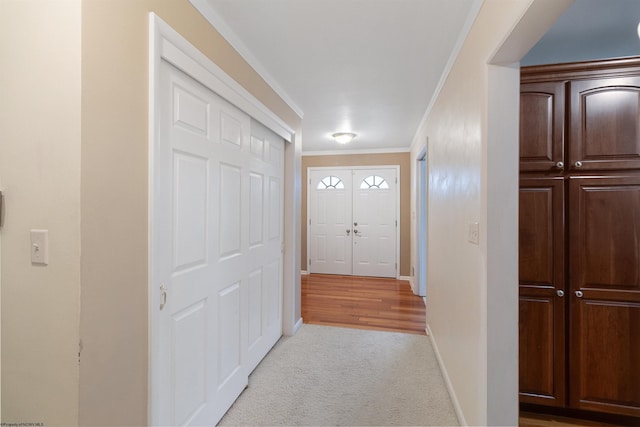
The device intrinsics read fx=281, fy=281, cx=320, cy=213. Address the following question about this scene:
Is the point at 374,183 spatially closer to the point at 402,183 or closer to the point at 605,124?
the point at 402,183

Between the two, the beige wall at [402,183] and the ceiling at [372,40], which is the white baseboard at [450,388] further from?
the beige wall at [402,183]

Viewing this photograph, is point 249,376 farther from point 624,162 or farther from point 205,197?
point 624,162

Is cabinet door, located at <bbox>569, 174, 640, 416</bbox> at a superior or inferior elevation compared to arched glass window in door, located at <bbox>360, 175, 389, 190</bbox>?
inferior

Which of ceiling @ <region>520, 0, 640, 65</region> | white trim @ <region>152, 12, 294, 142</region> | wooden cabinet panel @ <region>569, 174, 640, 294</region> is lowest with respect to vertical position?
wooden cabinet panel @ <region>569, 174, 640, 294</region>

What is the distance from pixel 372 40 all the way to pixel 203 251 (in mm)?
1712

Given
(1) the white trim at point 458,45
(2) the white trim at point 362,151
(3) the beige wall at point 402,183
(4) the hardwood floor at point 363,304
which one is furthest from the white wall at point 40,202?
(2) the white trim at point 362,151

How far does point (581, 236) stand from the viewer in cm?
166

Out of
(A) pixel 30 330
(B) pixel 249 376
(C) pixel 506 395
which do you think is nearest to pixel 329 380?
(B) pixel 249 376

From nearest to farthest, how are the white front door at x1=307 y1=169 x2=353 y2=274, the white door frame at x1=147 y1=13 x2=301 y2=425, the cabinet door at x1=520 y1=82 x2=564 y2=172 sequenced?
1. the white door frame at x1=147 y1=13 x2=301 y2=425
2. the cabinet door at x1=520 y1=82 x2=564 y2=172
3. the white front door at x1=307 y1=169 x2=353 y2=274

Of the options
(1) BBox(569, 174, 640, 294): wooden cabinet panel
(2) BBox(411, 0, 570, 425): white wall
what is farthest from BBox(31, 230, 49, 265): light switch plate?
(1) BBox(569, 174, 640, 294): wooden cabinet panel

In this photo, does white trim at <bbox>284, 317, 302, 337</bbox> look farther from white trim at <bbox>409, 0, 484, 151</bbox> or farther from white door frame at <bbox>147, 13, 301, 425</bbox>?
white trim at <bbox>409, 0, 484, 151</bbox>

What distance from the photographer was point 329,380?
2170 mm

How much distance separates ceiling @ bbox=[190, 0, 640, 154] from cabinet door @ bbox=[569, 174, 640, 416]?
95 cm

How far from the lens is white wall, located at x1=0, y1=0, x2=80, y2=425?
3.04 feet
